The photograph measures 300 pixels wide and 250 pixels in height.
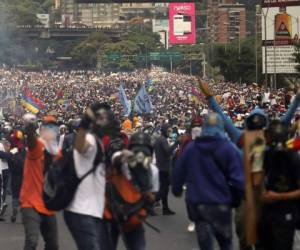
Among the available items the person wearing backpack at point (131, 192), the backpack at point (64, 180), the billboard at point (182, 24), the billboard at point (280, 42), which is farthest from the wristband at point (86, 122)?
the billboard at point (182, 24)

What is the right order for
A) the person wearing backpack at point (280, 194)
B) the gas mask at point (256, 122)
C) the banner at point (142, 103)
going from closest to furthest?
the person wearing backpack at point (280, 194) < the gas mask at point (256, 122) < the banner at point (142, 103)

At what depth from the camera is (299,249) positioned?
11.9 m

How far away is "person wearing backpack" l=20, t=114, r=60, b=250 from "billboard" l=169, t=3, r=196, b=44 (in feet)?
434

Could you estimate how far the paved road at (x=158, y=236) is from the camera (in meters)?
12.7

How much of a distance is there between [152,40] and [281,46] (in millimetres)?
94470

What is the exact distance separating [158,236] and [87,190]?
17.9 feet

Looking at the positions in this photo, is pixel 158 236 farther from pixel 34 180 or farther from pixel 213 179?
pixel 213 179

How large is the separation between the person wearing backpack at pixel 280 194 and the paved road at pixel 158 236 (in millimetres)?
3856

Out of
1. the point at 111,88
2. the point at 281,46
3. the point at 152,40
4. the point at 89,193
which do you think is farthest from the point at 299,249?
the point at 152,40

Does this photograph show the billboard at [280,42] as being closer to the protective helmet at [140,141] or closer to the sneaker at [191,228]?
the sneaker at [191,228]

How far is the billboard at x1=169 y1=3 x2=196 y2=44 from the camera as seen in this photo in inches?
5667

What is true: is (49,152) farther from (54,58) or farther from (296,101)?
(54,58)

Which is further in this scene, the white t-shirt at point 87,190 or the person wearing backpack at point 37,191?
the person wearing backpack at point 37,191

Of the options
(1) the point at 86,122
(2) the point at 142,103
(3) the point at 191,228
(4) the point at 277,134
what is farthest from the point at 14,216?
(2) the point at 142,103
